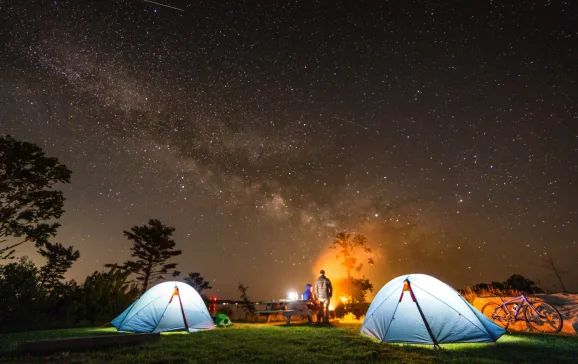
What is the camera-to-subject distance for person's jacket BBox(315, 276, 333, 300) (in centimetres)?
1498

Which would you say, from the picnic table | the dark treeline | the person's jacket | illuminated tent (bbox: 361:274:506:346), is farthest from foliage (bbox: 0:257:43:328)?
illuminated tent (bbox: 361:274:506:346)

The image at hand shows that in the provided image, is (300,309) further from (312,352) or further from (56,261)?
(56,261)

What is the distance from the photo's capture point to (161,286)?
12148 mm

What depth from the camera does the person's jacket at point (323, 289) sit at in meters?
15.0

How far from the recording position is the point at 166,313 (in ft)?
37.7

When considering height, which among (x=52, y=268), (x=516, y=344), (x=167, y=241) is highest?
(x=167, y=241)

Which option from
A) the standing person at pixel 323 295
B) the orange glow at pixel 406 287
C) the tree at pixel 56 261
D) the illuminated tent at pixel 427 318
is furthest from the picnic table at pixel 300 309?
the tree at pixel 56 261

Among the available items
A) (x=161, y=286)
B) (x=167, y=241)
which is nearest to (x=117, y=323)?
(x=161, y=286)

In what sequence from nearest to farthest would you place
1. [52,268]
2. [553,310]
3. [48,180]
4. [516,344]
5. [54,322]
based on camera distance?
1. [516,344]
2. [553,310]
3. [54,322]
4. [48,180]
5. [52,268]

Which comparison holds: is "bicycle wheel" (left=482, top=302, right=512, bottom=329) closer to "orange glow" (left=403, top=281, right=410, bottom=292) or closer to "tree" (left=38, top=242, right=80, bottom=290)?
"orange glow" (left=403, top=281, right=410, bottom=292)

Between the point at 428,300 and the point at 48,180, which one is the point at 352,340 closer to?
the point at 428,300

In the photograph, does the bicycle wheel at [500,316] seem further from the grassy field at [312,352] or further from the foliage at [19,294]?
the foliage at [19,294]

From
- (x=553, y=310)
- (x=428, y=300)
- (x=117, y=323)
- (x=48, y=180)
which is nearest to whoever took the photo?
(x=428, y=300)

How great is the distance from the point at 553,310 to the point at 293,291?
1291 cm
